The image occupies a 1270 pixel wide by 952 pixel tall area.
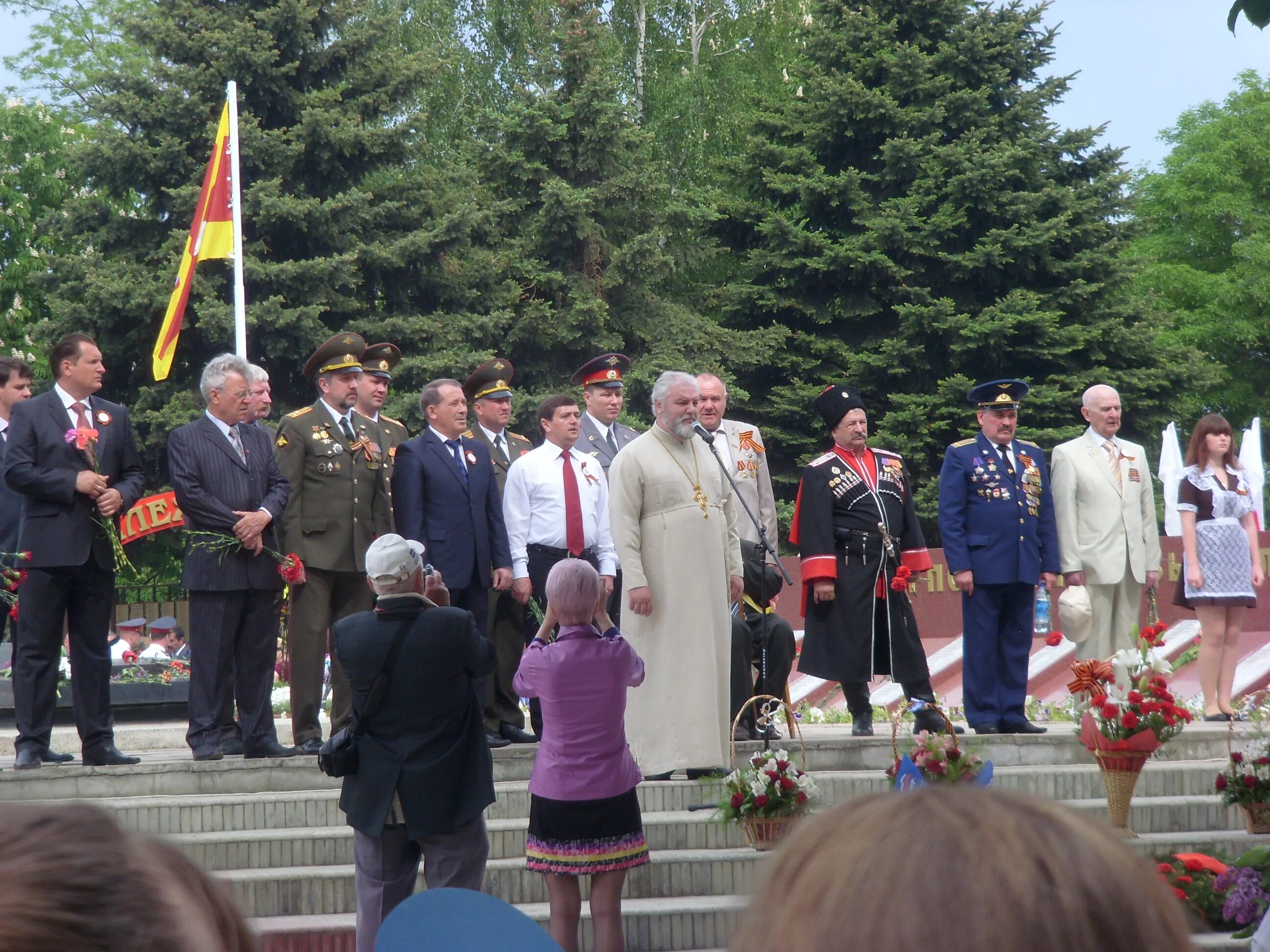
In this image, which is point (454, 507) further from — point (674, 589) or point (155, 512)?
point (155, 512)

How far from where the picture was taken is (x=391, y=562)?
530 cm

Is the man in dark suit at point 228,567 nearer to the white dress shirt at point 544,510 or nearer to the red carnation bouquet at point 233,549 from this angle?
the red carnation bouquet at point 233,549

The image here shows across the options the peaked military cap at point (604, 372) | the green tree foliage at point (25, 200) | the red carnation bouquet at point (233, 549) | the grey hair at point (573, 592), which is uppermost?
the green tree foliage at point (25, 200)

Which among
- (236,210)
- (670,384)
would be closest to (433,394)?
(670,384)

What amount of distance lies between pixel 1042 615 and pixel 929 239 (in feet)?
34.0

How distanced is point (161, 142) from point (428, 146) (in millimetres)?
4777

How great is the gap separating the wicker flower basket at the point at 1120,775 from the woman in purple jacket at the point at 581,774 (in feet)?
8.29

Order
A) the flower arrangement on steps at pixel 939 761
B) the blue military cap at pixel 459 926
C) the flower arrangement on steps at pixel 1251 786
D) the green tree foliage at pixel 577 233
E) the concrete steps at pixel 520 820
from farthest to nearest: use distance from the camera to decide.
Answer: the green tree foliage at pixel 577 233 < the flower arrangement on steps at pixel 1251 786 < the flower arrangement on steps at pixel 939 761 < the concrete steps at pixel 520 820 < the blue military cap at pixel 459 926

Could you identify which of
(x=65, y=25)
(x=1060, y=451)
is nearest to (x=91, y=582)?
(x=1060, y=451)

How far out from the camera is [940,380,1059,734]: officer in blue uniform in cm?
859

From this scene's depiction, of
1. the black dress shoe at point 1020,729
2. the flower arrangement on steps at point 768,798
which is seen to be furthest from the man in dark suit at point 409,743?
the black dress shoe at point 1020,729

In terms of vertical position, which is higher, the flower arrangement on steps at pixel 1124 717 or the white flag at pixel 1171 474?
the white flag at pixel 1171 474

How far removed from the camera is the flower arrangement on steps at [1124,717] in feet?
22.6

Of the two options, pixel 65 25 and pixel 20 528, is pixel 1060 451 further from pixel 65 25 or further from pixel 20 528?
pixel 65 25
